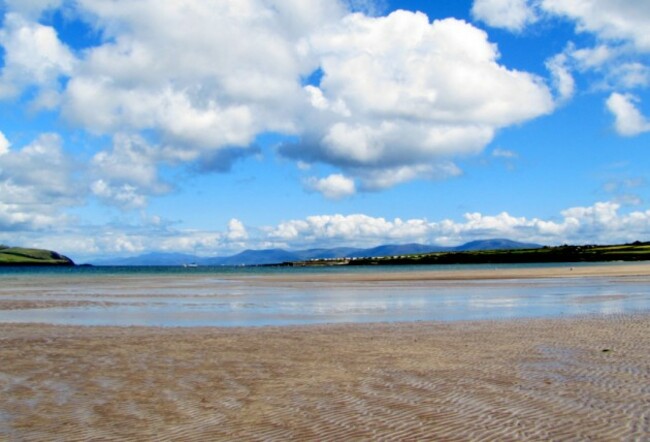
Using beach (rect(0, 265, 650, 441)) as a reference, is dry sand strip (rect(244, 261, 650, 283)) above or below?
above

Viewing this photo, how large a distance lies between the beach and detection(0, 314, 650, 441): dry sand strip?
49 millimetres

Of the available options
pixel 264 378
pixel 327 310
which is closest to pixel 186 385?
pixel 264 378

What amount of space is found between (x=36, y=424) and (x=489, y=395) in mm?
9513

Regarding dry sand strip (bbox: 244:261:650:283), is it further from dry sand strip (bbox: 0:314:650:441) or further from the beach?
dry sand strip (bbox: 0:314:650:441)

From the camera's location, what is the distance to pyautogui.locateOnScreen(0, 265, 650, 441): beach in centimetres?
1148

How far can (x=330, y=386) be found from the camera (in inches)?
602

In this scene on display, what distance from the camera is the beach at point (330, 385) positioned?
11484 millimetres

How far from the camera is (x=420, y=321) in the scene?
3158 centimetres

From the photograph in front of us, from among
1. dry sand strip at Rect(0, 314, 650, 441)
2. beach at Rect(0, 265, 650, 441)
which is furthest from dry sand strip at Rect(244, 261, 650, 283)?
dry sand strip at Rect(0, 314, 650, 441)

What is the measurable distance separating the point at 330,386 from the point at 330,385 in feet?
0.41

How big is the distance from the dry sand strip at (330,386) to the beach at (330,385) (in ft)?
→ 0.16

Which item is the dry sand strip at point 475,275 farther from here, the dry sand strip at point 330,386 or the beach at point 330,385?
the dry sand strip at point 330,386

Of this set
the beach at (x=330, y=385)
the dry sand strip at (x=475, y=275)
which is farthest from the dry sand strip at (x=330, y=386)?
the dry sand strip at (x=475, y=275)

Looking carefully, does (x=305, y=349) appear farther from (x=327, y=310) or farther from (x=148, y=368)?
(x=327, y=310)
